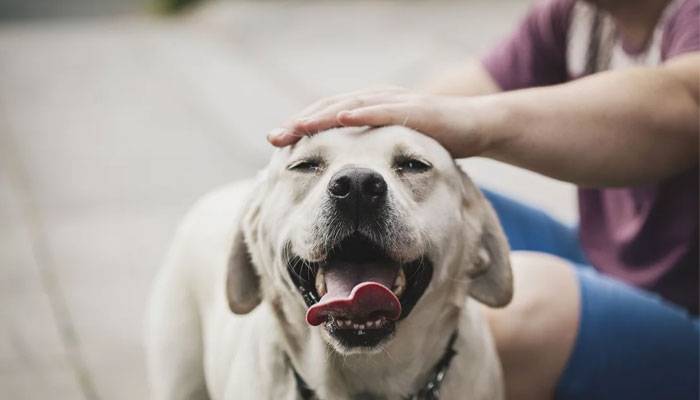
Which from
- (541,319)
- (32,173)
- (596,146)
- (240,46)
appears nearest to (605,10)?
(596,146)

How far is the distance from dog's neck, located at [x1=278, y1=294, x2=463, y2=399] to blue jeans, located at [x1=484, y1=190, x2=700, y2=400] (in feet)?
1.97

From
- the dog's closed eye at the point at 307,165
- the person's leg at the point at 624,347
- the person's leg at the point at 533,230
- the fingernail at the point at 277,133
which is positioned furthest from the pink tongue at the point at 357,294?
the person's leg at the point at 533,230

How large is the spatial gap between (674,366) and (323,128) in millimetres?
1342

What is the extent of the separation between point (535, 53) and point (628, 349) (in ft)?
3.57

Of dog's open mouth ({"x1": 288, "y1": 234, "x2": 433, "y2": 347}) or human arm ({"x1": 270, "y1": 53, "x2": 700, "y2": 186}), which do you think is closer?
dog's open mouth ({"x1": 288, "y1": 234, "x2": 433, "y2": 347})

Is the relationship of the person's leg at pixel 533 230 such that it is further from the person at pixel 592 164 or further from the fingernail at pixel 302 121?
the fingernail at pixel 302 121

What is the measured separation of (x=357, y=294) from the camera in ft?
6.70

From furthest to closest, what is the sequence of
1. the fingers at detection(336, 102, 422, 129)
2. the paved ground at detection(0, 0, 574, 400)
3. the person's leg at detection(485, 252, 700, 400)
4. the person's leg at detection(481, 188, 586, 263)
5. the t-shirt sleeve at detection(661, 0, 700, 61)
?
1. the paved ground at detection(0, 0, 574, 400)
2. the person's leg at detection(481, 188, 586, 263)
3. the person's leg at detection(485, 252, 700, 400)
4. the t-shirt sleeve at detection(661, 0, 700, 61)
5. the fingers at detection(336, 102, 422, 129)

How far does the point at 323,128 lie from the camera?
2271 millimetres

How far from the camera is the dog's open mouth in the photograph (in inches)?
81.5

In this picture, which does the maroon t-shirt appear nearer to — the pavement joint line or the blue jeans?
the blue jeans

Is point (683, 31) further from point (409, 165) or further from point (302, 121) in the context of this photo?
point (302, 121)

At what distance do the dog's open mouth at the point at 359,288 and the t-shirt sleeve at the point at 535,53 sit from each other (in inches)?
52.7

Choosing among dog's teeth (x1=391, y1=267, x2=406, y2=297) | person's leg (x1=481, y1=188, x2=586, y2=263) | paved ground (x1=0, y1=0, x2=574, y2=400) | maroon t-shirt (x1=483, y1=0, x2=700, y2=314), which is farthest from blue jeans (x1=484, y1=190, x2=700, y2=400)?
paved ground (x1=0, y1=0, x2=574, y2=400)
